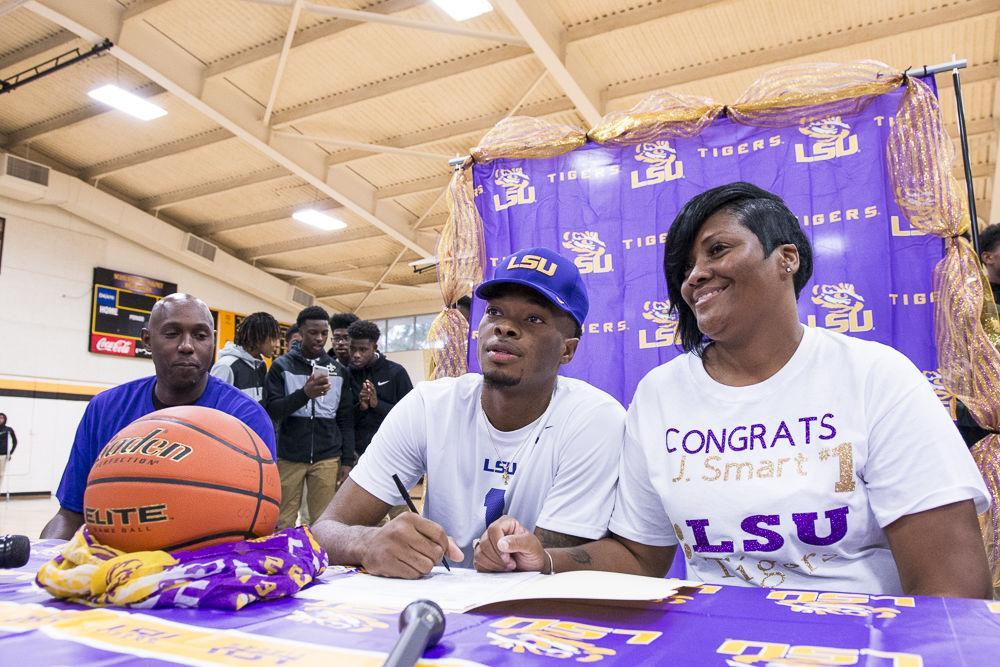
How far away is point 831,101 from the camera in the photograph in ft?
8.46

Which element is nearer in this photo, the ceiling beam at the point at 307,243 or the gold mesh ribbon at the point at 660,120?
the gold mesh ribbon at the point at 660,120

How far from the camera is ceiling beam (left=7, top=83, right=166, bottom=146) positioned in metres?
8.20

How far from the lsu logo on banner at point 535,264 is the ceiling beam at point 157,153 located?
8.62 metres

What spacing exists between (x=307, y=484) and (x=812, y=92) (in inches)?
144

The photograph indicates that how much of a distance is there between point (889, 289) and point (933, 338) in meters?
0.23

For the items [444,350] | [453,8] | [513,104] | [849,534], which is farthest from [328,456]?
[513,104]

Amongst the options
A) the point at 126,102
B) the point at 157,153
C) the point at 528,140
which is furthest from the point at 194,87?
the point at 528,140

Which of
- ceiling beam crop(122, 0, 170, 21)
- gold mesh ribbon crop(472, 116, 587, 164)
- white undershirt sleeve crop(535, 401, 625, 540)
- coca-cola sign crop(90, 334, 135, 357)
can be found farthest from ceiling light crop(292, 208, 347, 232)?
white undershirt sleeve crop(535, 401, 625, 540)

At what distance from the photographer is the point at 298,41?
7129 millimetres

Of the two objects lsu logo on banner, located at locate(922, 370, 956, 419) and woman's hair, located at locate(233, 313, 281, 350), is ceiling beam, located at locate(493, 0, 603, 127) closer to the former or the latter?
woman's hair, located at locate(233, 313, 281, 350)

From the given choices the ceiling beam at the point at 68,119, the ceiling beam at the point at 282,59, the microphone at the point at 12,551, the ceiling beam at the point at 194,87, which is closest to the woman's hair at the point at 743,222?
the microphone at the point at 12,551

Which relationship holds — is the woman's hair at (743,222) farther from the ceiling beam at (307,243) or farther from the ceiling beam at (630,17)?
the ceiling beam at (307,243)

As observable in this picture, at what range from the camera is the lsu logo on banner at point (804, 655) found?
0.61m

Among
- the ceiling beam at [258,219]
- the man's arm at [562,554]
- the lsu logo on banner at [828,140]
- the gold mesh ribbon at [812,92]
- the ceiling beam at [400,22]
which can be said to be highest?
the ceiling beam at [400,22]
